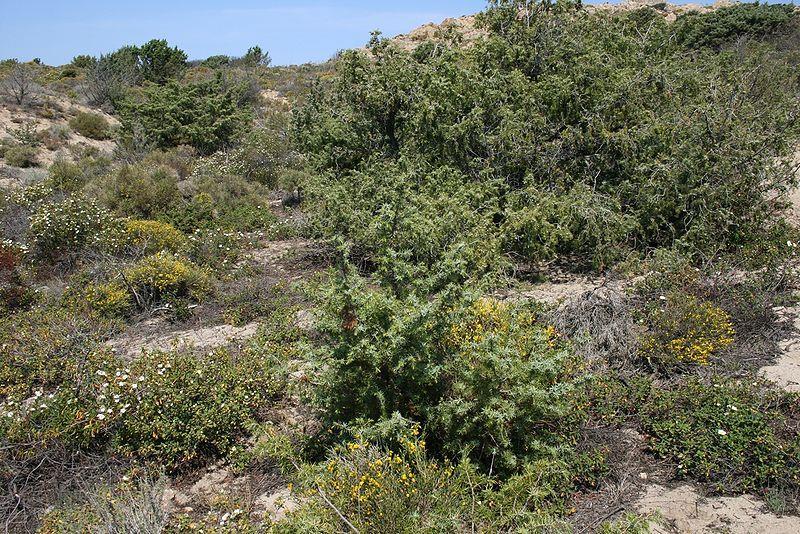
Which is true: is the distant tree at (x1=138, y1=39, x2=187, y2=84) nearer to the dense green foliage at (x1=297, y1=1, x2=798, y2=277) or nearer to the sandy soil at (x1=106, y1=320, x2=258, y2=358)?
the dense green foliage at (x1=297, y1=1, x2=798, y2=277)

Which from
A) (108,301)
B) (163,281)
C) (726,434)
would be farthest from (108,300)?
(726,434)

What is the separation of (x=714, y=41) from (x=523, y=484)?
81.7 ft

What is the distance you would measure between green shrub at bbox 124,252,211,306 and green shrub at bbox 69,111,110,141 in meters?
13.4

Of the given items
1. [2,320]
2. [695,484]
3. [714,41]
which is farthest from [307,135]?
[714,41]

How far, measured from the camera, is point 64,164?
42.4 feet

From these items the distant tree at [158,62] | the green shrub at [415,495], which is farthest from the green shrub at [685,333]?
the distant tree at [158,62]

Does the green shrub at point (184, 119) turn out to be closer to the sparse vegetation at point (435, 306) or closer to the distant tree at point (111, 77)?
the sparse vegetation at point (435, 306)

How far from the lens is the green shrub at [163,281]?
773 cm

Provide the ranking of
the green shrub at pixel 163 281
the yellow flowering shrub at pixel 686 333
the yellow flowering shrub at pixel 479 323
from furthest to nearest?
1. the green shrub at pixel 163 281
2. the yellow flowering shrub at pixel 686 333
3. the yellow flowering shrub at pixel 479 323

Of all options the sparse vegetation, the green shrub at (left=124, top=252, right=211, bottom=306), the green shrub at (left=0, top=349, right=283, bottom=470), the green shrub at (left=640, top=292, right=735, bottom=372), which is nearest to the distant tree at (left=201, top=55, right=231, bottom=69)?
the sparse vegetation

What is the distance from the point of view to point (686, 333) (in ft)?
19.2

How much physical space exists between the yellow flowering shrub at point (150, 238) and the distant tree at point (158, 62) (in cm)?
2342

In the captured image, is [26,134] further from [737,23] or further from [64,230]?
[737,23]

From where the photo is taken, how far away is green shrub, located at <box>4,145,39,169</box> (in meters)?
15.2
